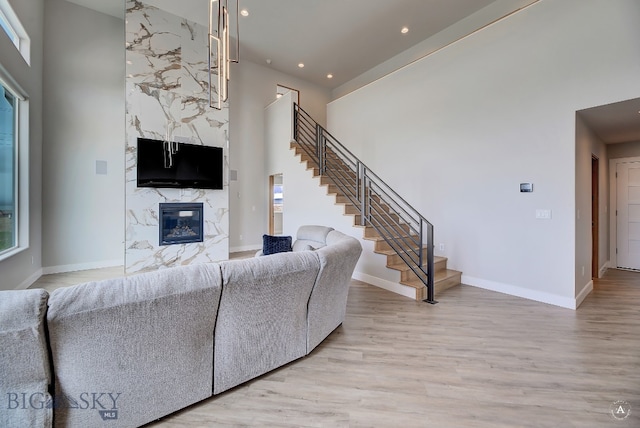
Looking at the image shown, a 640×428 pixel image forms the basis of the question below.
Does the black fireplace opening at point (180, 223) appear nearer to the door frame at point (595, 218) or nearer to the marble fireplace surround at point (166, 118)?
the marble fireplace surround at point (166, 118)

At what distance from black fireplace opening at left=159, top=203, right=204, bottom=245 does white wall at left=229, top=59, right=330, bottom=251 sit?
3.50 ft

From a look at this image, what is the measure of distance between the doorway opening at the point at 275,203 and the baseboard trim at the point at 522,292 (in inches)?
176

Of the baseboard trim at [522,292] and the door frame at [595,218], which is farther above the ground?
the door frame at [595,218]

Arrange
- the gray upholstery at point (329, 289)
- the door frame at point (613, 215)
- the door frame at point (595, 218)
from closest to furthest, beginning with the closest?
the gray upholstery at point (329, 289)
the door frame at point (595, 218)
the door frame at point (613, 215)

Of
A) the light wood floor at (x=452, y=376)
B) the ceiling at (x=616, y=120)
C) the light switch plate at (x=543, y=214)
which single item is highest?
the ceiling at (x=616, y=120)

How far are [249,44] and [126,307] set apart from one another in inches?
254

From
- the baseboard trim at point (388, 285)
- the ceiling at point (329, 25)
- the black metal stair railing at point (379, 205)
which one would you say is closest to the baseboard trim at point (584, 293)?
the black metal stair railing at point (379, 205)

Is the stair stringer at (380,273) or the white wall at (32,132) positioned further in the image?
the stair stringer at (380,273)

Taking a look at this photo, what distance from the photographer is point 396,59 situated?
6555 mm

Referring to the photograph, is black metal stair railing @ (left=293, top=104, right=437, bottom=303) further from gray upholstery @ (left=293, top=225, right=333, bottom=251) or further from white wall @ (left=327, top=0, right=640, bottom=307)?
gray upholstery @ (left=293, top=225, right=333, bottom=251)

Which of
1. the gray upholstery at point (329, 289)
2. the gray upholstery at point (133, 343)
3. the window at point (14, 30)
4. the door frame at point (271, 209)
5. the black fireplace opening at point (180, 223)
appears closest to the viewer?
the gray upholstery at point (133, 343)

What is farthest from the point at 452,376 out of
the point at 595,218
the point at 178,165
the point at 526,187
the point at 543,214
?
the point at 178,165

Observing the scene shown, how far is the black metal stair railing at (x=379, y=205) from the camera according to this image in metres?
3.80

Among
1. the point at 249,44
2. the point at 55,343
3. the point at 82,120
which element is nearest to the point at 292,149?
the point at 249,44
